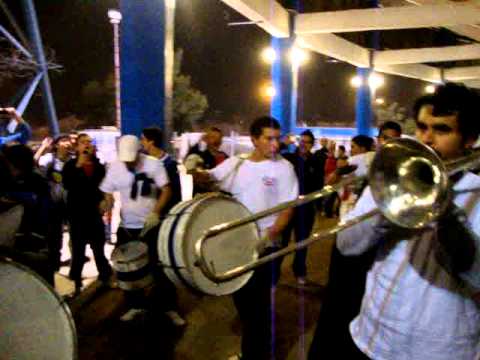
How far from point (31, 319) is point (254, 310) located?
1.45m

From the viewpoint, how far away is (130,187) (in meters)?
4.60

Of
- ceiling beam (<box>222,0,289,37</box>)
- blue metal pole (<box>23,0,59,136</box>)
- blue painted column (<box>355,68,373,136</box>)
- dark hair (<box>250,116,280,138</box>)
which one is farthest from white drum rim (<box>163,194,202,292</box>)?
blue painted column (<box>355,68,373,136</box>)

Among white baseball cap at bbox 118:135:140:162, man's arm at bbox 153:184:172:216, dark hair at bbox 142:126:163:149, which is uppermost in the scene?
dark hair at bbox 142:126:163:149

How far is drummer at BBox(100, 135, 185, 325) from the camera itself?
180 inches

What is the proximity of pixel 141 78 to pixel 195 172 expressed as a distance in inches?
117

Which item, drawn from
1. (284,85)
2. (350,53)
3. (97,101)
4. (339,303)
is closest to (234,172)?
(339,303)

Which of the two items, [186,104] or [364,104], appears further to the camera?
[186,104]

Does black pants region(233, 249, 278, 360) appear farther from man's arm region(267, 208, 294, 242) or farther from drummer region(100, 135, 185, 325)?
drummer region(100, 135, 185, 325)

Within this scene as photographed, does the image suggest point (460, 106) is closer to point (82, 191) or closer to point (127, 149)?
point (127, 149)

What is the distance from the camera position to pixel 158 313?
4805 mm

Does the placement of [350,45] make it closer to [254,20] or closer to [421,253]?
[254,20]

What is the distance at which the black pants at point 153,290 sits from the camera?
452 centimetres

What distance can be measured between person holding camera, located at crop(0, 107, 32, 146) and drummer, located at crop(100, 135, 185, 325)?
1.86 m

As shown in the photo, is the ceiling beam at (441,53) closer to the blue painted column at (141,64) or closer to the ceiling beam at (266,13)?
the ceiling beam at (266,13)
